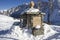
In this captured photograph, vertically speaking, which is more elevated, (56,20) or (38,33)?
(38,33)

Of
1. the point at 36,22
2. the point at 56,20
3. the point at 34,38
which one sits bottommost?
the point at 56,20

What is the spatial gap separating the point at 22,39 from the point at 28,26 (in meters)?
2.52

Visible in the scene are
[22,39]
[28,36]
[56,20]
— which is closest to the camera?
[22,39]

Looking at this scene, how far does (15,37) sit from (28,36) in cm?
100

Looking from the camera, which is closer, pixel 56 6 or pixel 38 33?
pixel 38 33

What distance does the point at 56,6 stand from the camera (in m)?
34.5

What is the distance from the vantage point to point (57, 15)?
31.4 m

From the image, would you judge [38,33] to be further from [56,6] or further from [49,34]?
[56,6]

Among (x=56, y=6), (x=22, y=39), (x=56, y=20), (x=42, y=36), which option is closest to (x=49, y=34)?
(x=42, y=36)

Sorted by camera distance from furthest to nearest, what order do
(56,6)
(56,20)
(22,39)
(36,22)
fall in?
(56,6)
(56,20)
(36,22)
(22,39)

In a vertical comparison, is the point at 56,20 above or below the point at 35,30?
below

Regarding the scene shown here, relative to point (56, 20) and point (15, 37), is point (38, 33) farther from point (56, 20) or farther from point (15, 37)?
point (56, 20)

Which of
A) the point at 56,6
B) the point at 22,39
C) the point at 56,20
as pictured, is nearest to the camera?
the point at 22,39

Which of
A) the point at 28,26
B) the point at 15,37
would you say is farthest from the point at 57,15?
the point at 15,37
